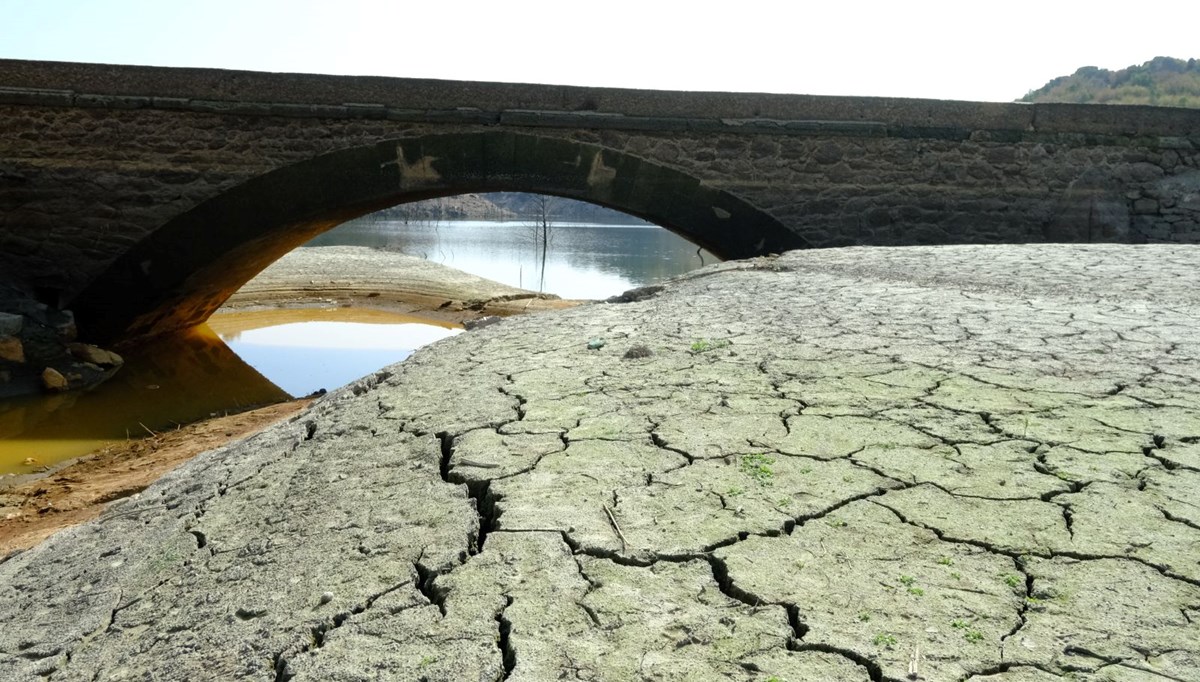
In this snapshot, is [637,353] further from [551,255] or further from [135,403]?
[551,255]

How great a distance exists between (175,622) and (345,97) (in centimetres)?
739

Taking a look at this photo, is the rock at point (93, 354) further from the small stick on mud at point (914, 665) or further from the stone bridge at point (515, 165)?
the small stick on mud at point (914, 665)

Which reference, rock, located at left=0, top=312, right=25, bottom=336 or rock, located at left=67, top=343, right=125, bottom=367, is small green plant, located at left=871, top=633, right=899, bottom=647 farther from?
rock, located at left=67, top=343, right=125, bottom=367

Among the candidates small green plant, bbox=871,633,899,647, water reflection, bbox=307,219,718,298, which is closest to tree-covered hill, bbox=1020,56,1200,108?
water reflection, bbox=307,219,718,298

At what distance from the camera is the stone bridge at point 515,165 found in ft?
29.8

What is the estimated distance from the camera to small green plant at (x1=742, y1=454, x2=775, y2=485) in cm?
266

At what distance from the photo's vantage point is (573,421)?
328 centimetres

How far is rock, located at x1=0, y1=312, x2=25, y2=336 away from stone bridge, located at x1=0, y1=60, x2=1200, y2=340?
67cm

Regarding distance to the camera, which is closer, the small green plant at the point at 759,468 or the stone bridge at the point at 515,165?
the small green plant at the point at 759,468

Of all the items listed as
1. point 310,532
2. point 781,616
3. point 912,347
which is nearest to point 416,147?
point 912,347

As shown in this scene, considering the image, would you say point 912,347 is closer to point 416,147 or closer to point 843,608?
point 843,608

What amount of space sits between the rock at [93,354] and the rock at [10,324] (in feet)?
1.89

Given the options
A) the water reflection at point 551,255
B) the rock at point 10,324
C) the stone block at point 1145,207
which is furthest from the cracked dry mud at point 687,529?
the water reflection at point 551,255

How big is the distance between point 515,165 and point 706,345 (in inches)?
213
